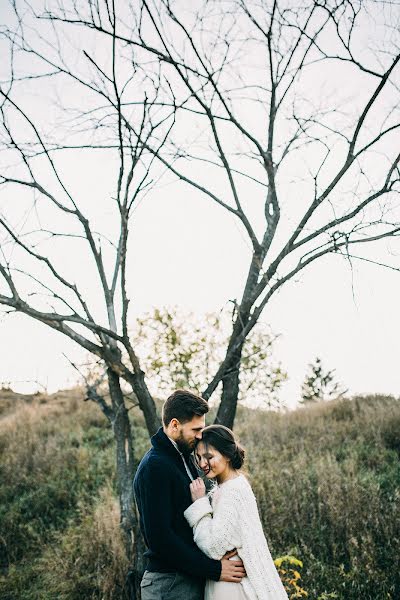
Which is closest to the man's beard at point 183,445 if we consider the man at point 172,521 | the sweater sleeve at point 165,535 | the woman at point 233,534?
the man at point 172,521

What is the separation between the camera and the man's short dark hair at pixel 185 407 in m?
2.42

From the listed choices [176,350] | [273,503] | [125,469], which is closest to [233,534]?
[125,469]

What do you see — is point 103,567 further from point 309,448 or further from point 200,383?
point 200,383

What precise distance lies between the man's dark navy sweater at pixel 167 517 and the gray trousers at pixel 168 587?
0.04 meters

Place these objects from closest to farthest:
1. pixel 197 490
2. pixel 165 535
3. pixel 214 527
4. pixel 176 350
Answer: pixel 165 535 → pixel 214 527 → pixel 197 490 → pixel 176 350

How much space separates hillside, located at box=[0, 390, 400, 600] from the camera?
4.75 metres

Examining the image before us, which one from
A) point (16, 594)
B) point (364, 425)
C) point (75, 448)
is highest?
point (364, 425)

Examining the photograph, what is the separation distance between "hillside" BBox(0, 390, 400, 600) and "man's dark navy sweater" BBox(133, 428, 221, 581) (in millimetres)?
2654

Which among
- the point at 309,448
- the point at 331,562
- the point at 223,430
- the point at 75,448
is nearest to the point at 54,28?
the point at 223,430

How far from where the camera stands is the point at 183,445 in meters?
2.46

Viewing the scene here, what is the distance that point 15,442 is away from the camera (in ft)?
32.4

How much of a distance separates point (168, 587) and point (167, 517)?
14.3 inches

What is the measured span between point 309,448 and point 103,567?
4691 mm

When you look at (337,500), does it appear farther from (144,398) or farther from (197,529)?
(197,529)
